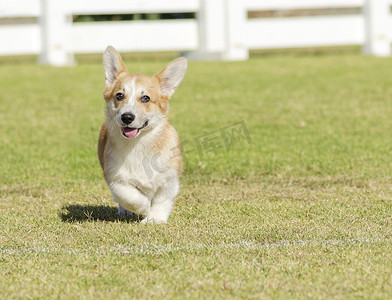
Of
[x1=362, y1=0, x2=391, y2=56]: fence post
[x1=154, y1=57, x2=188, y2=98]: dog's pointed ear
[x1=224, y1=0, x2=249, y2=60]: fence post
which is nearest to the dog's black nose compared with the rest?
[x1=154, y1=57, x2=188, y2=98]: dog's pointed ear

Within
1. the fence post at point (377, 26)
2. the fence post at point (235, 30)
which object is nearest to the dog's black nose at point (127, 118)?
the fence post at point (235, 30)

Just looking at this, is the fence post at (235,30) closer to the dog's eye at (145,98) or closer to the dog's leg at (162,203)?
the dog's eye at (145,98)

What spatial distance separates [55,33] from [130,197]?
45.9ft

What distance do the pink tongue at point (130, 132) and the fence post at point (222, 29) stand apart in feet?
44.7

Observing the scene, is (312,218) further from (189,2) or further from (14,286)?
(189,2)

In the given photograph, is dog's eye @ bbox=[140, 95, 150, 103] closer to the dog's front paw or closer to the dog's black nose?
the dog's black nose

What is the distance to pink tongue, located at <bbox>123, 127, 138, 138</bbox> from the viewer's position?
579 cm

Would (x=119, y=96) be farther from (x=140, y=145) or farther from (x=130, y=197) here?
(x=130, y=197)

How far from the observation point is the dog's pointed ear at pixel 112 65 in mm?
6207

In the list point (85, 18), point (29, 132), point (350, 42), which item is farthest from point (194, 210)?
point (85, 18)

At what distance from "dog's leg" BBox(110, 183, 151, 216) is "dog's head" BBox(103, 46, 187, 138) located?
460 mm

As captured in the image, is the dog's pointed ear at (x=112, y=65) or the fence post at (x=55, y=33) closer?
the dog's pointed ear at (x=112, y=65)

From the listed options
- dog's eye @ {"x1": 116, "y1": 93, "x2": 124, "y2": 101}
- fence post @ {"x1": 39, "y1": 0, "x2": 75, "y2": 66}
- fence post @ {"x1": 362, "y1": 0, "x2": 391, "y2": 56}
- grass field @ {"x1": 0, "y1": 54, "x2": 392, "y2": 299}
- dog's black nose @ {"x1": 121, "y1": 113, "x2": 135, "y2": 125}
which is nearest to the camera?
grass field @ {"x1": 0, "y1": 54, "x2": 392, "y2": 299}

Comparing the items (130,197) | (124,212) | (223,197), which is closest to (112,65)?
(130,197)
